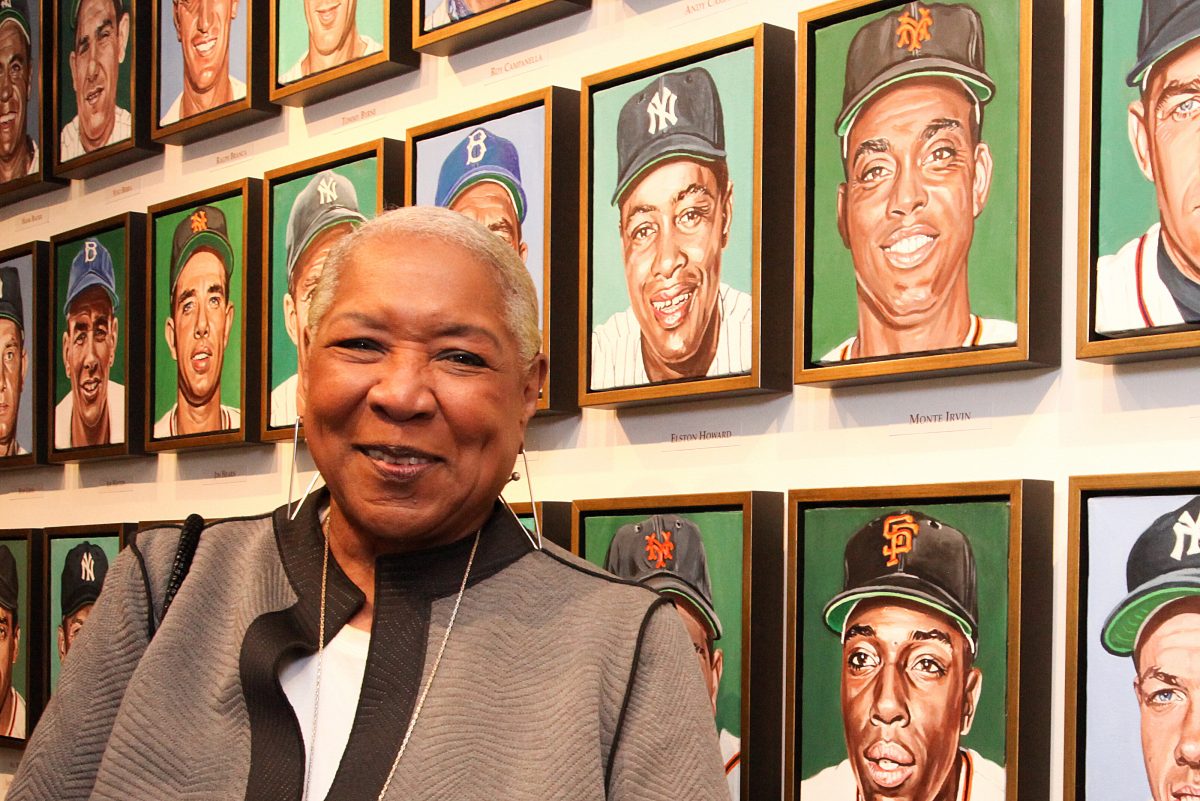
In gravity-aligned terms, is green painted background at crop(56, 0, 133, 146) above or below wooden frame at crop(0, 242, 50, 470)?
above

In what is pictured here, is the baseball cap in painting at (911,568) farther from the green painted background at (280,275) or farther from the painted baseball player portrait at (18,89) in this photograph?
the painted baseball player portrait at (18,89)

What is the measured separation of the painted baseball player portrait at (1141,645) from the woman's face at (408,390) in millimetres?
684

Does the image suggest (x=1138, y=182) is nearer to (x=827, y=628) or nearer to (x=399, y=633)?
(x=827, y=628)

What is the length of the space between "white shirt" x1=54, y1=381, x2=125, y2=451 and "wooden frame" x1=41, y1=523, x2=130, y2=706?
7.4 inches

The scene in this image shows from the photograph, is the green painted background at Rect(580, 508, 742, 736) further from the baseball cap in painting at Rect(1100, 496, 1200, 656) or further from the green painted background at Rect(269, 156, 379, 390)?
the green painted background at Rect(269, 156, 379, 390)

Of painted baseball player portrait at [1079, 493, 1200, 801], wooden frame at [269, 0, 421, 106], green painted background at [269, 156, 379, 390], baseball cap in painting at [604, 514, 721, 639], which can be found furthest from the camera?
green painted background at [269, 156, 379, 390]

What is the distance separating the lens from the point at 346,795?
1660 mm

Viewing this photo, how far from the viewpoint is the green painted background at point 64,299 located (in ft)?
11.0

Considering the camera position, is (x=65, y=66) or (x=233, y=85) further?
(x=65, y=66)

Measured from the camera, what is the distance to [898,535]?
1.92m

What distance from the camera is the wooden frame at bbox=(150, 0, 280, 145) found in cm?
302

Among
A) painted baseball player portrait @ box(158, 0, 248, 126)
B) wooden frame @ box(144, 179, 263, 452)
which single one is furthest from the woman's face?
painted baseball player portrait @ box(158, 0, 248, 126)

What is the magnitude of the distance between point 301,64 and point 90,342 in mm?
920

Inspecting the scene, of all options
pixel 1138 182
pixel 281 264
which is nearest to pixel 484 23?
pixel 281 264
